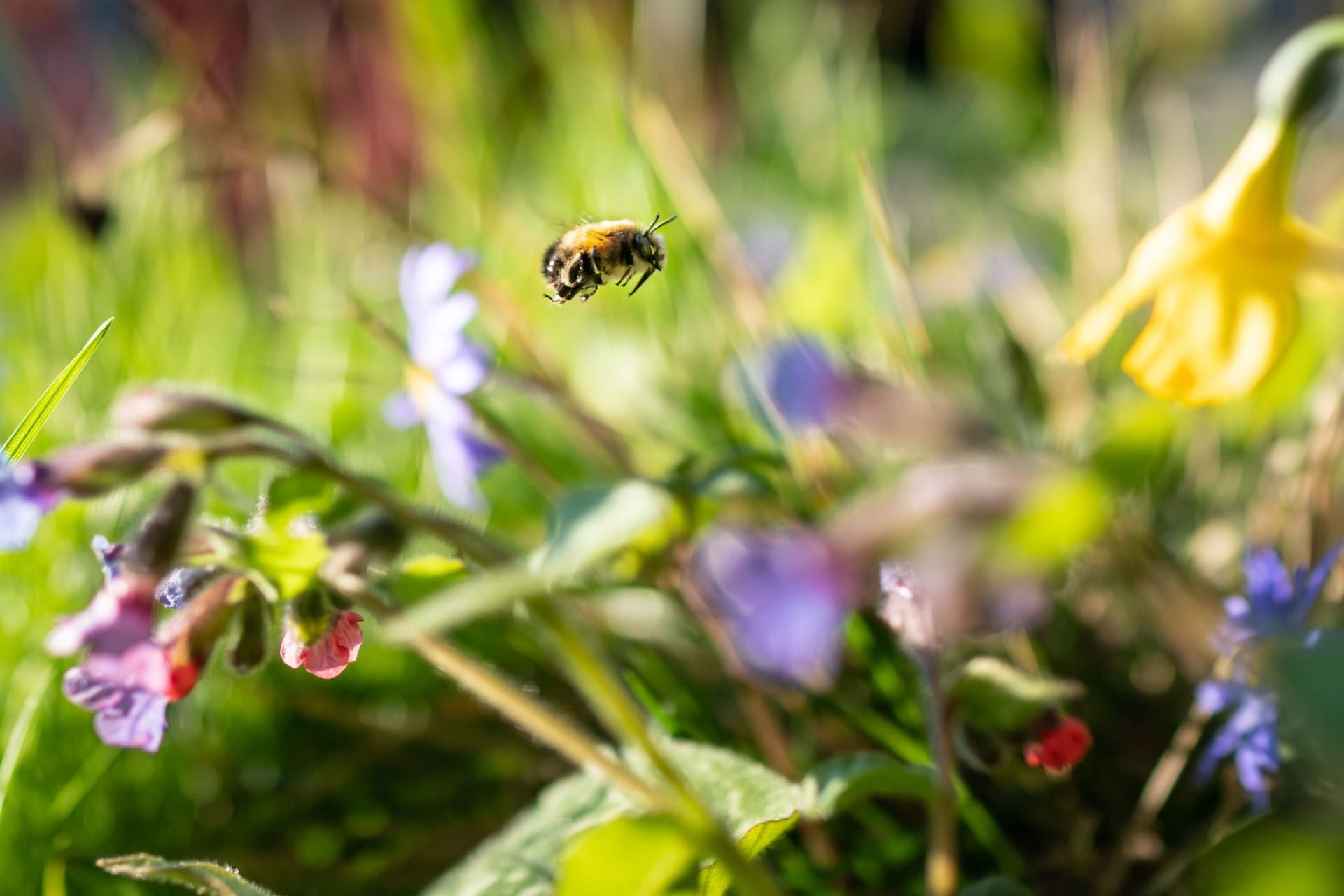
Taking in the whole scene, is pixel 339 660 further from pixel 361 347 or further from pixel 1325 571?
pixel 361 347

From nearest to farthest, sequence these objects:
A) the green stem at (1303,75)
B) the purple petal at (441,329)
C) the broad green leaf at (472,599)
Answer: the broad green leaf at (472,599), the green stem at (1303,75), the purple petal at (441,329)

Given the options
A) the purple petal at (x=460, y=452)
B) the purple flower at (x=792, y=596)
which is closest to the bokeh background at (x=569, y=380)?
the purple petal at (x=460, y=452)

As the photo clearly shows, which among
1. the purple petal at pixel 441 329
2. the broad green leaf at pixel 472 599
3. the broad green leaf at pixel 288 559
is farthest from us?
the purple petal at pixel 441 329

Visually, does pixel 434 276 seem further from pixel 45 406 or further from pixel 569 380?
pixel 569 380

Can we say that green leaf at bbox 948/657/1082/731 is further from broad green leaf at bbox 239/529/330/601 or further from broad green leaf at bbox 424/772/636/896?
broad green leaf at bbox 239/529/330/601

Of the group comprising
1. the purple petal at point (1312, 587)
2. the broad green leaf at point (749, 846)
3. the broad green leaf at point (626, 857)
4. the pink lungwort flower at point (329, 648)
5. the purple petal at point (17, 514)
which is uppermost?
the purple petal at point (17, 514)

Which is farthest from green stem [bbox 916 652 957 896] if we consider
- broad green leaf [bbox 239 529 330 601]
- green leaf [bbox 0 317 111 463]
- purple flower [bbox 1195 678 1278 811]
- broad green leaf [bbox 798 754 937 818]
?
green leaf [bbox 0 317 111 463]

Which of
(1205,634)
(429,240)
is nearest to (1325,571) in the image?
(1205,634)

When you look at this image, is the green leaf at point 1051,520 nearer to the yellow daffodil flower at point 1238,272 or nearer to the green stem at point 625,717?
the green stem at point 625,717
